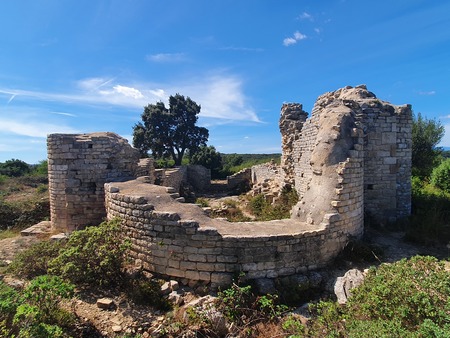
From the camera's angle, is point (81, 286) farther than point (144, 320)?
Yes

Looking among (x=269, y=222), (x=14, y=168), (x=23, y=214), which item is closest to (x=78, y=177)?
(x=23, y=214)

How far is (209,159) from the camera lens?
29.2 meters

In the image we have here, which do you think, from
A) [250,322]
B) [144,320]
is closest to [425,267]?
[250,322]

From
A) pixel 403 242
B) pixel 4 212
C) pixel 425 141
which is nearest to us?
pixel 403 242

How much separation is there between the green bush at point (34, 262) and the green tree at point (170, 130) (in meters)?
26.1

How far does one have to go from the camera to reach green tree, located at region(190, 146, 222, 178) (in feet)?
96.1

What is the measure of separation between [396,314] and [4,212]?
13.6 m

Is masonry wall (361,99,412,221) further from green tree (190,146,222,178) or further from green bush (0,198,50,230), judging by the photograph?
green tree (190,146,222,178)

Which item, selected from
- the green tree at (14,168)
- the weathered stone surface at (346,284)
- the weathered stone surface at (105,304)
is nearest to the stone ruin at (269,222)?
the weathered stone surface at (346,284)

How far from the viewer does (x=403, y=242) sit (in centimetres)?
747

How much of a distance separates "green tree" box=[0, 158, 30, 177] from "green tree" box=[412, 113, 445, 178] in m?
36.6

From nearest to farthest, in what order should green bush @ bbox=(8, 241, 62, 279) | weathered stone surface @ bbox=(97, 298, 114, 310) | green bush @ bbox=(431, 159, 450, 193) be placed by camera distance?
weathered stone surface @ bbox=(97, 298, 114, 310) < green bush @ bbox=(8, 241, 62, 279) < green bush @ bbox=(431, 159, 450, 193)

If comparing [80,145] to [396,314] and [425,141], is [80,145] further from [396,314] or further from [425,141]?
[425,141]

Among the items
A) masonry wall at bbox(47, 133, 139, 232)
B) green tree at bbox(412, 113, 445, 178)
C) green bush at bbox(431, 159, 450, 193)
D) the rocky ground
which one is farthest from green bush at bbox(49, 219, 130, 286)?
green tree at bbox(412, 113, 445, 178)
